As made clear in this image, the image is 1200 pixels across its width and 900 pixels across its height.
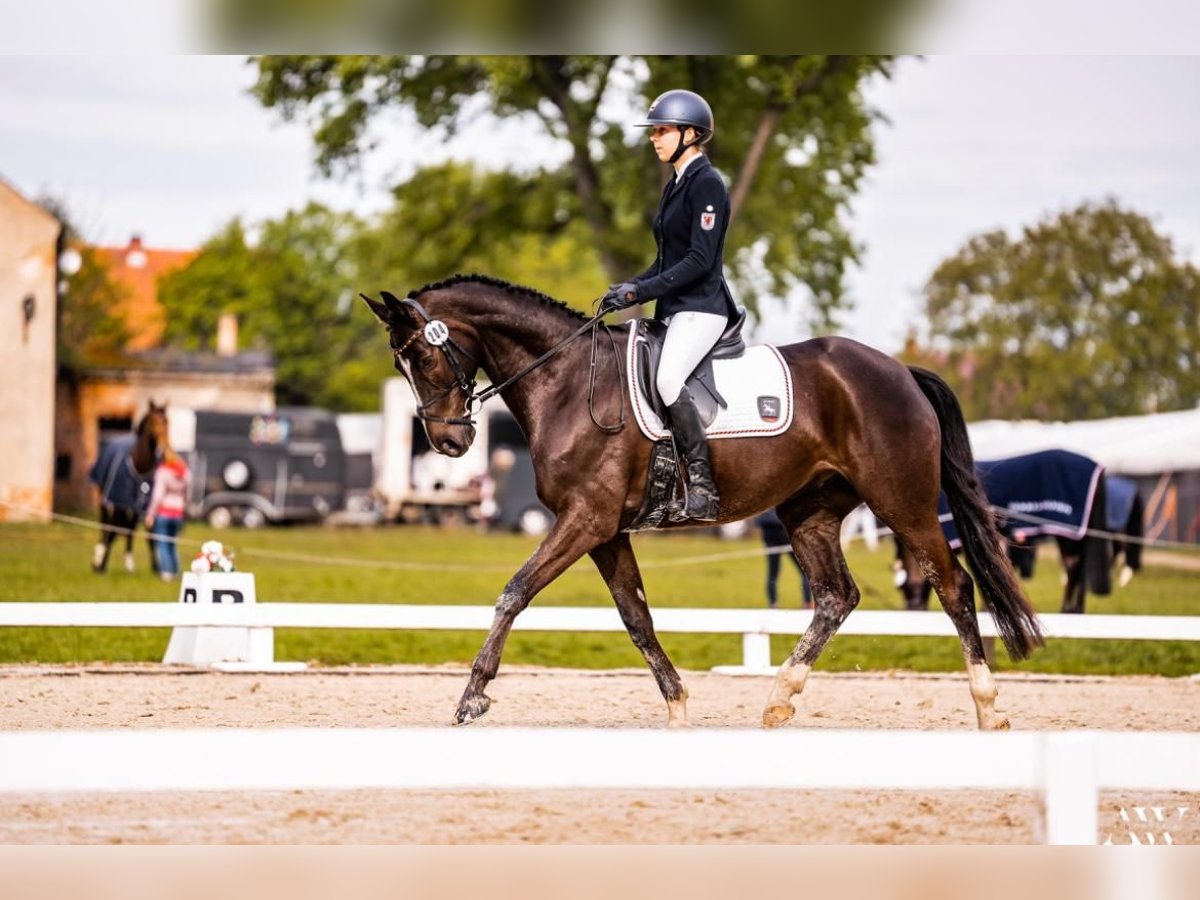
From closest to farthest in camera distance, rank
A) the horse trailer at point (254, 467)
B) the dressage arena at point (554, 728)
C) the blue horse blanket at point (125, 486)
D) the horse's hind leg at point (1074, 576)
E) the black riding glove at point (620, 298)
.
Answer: the dressage arena at point (554, 728) < the black riding glove at point (620, 298) < the horse's hind leg at point (1074, 576) < the blue horse blanket at point (125, 486) < the horse trailer at point (254, 467)

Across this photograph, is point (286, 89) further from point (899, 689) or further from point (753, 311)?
point (899, 689)

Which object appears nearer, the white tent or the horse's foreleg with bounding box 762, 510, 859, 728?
the horse's foreleg with bounding box 762, 510, 859, 728

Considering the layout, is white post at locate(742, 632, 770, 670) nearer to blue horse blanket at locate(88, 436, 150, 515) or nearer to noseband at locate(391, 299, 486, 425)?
noseband at locate(391, 299, 486, 425)

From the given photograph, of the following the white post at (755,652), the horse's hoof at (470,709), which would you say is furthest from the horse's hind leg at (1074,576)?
the horse's hoof at (470,709)

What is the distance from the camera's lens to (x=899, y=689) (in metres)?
11.8

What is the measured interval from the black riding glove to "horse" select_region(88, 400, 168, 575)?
48.0 ft

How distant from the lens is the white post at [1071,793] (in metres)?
4.73

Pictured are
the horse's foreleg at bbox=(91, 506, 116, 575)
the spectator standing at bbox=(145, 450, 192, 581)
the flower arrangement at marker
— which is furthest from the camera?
the horse's foreleg at bbox=(91, 506, 116, 575)

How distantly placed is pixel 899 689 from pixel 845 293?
26.2 metres

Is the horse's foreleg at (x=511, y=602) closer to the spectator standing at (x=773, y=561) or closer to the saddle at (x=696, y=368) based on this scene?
the saddle at (x=696, y=368)

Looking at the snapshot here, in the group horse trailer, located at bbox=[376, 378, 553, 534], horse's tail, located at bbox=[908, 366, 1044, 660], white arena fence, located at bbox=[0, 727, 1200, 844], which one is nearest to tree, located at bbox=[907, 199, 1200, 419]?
horse trailer, located at bbox=[376, 378, 553, 534]

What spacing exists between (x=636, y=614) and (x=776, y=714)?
894mm

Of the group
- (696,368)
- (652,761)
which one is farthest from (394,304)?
(652,761)

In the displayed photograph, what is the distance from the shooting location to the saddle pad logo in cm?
831
